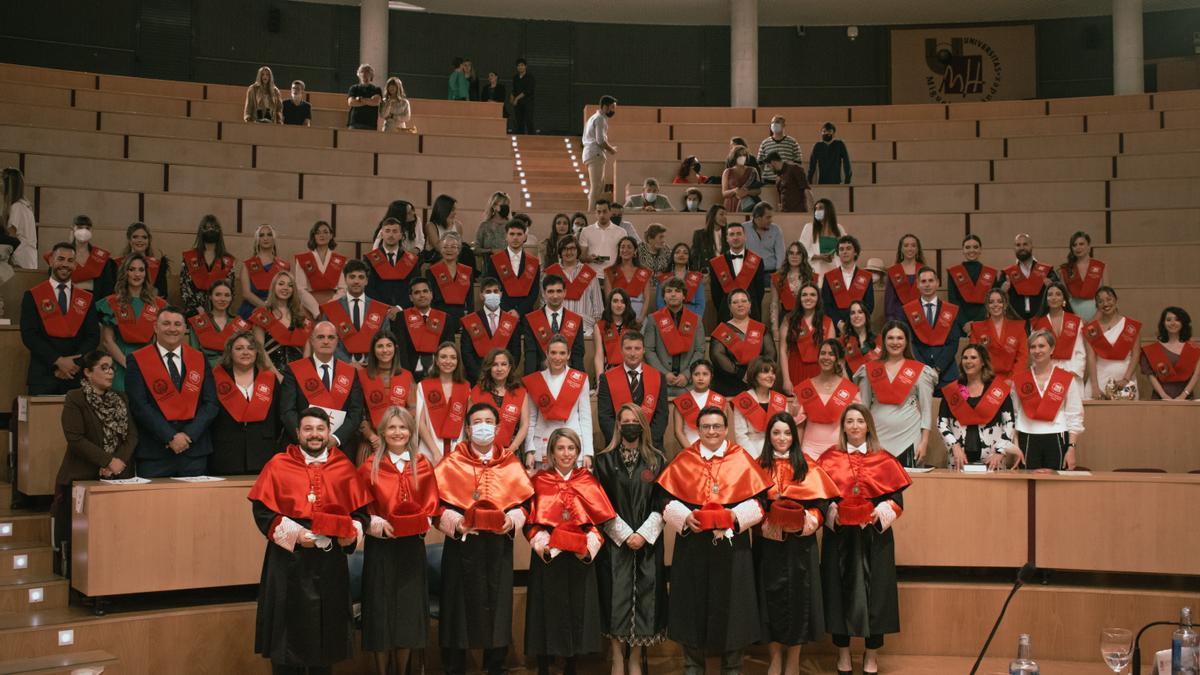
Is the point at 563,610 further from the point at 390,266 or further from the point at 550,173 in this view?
the point at 550,173

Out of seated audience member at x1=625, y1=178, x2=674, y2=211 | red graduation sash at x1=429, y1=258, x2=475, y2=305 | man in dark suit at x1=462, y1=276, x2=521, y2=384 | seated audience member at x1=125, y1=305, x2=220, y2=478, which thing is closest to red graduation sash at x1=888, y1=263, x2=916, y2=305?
seated audience member at x1=625, y1=178, x2=674, y2=211

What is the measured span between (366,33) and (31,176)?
725 centimetres

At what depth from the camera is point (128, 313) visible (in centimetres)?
759

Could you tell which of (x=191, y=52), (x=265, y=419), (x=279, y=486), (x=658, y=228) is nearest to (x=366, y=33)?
(x=191, y=52)

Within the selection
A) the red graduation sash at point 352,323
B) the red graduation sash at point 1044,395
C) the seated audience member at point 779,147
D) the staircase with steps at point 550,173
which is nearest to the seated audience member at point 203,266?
the red graduation sash at point 352,323

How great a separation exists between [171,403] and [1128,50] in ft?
47.7

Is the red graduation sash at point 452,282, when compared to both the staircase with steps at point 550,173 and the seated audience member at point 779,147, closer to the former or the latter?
the staircase with steps at point 550,173

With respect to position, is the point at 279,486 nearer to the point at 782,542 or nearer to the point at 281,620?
the point at 281,620

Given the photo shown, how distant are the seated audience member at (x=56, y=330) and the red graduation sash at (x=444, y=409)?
7.49ft

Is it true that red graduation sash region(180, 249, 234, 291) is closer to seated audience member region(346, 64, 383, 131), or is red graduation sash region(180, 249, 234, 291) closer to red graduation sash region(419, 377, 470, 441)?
→ red graduation sash region(419, 377, 470, 441)

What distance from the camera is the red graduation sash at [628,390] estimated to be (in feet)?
23.5

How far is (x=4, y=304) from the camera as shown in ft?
27.8

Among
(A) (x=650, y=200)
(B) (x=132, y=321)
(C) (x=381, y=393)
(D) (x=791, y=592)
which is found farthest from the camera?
(A) (x=650, y=200)

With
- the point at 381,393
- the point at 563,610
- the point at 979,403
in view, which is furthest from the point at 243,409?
the point at 979,403
